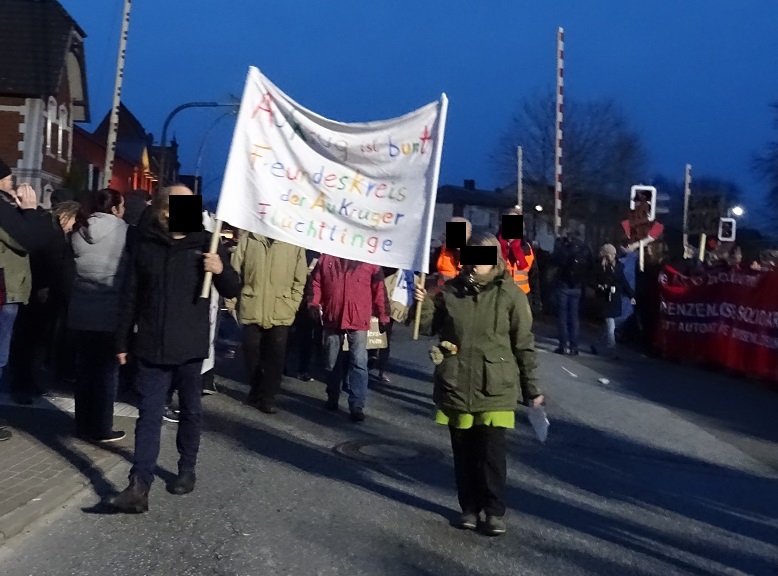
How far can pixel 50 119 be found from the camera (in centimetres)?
3531

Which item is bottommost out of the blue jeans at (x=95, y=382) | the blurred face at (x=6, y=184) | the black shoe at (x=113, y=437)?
the black shoe at (x=113, y=437)

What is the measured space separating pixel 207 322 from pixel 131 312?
45cm

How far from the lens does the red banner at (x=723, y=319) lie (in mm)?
13633

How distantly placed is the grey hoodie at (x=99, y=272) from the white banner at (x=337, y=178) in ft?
4.43

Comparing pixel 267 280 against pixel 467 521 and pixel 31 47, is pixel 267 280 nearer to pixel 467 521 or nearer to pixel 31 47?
pixel 467 521

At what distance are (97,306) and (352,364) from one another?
2.64 m

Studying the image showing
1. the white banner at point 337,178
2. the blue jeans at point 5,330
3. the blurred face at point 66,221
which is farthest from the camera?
the blurred face at point 66,221

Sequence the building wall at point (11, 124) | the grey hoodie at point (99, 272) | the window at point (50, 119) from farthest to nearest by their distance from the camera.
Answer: the window at point (50, 119) < the building wall at point (11, 124) < the grey hoodie at point (99, 272)

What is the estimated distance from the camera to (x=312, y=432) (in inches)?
344

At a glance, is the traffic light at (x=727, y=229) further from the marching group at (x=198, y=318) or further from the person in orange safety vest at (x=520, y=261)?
the person in orange safety vest at (x=520, y=261)

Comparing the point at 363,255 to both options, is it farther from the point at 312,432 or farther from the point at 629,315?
the point at 629,315

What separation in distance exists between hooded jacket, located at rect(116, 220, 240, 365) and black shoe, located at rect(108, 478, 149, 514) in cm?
72

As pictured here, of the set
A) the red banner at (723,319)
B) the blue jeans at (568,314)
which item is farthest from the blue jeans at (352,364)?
the blue jeans at (568,314)

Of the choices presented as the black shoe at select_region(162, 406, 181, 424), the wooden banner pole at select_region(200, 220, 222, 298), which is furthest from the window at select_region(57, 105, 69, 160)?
the wooden banner pole at select_region(200, 220, 222, 298)
